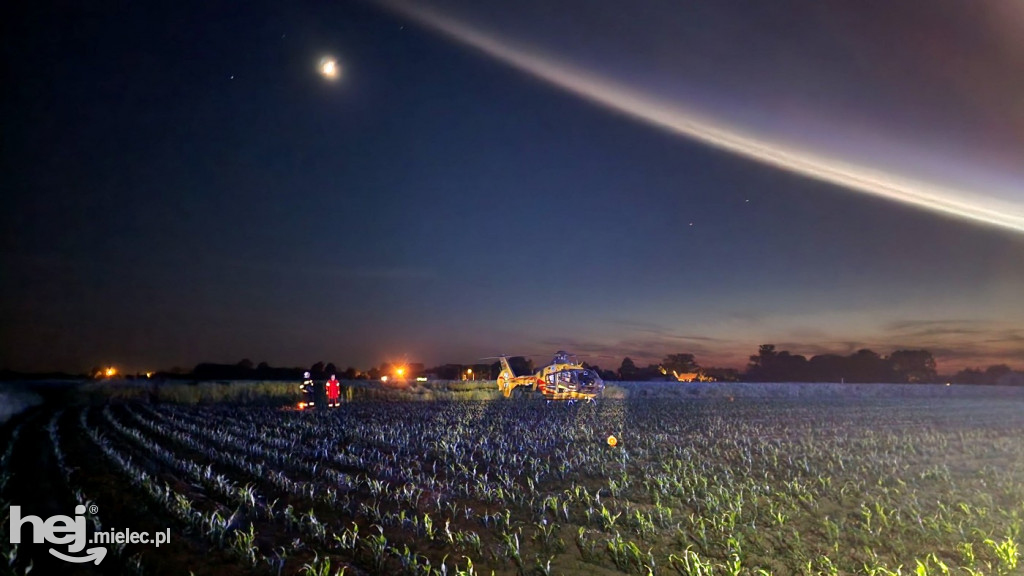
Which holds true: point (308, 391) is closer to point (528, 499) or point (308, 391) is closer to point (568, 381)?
point (568, 381)

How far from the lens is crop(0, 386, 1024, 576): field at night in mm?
7059

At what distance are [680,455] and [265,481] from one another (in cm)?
956

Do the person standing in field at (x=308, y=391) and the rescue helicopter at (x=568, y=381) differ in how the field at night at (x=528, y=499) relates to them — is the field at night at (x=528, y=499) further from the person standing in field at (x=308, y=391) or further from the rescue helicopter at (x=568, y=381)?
the rescue helicopter at (x=568, y=381)

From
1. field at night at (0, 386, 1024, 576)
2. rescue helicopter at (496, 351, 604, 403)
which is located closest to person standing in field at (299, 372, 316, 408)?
field at night at (0, 386, 1024, 576)

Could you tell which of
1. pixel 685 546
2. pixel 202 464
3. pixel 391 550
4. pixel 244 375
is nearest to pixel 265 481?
pixel 202 464

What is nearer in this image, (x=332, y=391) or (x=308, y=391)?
(x=308, y=391)

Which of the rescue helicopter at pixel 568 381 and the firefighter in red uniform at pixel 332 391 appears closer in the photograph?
the firefighter in red uniform at pixel 332 391

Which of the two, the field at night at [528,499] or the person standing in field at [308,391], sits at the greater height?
the person standing in field at [308,391]

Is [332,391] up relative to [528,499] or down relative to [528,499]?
up

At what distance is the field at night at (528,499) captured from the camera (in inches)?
278

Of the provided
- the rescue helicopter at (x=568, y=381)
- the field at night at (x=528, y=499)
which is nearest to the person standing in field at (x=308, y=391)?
the field at night at (x=528, y=499)

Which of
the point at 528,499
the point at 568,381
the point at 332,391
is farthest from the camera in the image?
the point at 568,381


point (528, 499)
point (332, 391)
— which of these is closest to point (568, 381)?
point (332, 391)

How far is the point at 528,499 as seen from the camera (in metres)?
9.94
